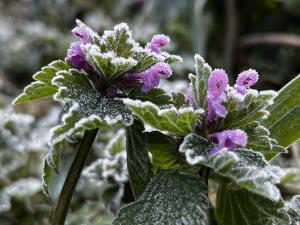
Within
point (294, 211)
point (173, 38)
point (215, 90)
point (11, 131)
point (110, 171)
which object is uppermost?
point (173, 38)

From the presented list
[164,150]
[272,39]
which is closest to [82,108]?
[164,150]

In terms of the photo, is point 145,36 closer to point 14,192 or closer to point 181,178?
point 14,192

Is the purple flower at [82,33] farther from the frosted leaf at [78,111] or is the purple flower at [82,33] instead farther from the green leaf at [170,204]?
the green leaf at [170,204]

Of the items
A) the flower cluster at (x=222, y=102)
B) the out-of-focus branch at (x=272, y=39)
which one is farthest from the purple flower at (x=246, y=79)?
the out-of-focus branch at (x=272, y=39)

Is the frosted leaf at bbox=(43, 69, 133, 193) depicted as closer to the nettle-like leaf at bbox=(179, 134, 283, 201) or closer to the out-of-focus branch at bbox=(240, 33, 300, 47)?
the nettle-like leaf at bbox=(179, 134, 283, 201)

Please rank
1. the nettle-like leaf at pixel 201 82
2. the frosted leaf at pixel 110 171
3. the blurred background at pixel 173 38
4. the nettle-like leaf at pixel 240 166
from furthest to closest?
1. the blurred background at pixel 173 38
2. the frosted leaf at pixel 110 171
3. the nettle-like leaf at pixel 201 82
4. the nettle-like leaf at pixel 240 166

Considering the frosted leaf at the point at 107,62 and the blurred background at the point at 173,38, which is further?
the blurred background at the point at 173,38

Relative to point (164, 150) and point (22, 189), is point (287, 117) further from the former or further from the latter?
point (22, 189)
